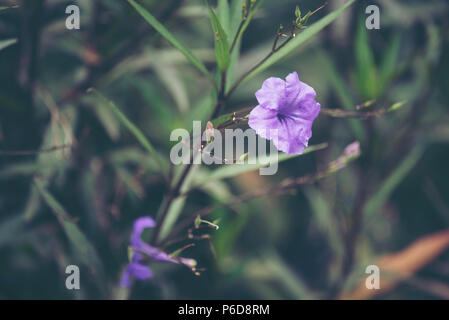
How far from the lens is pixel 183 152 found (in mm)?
768

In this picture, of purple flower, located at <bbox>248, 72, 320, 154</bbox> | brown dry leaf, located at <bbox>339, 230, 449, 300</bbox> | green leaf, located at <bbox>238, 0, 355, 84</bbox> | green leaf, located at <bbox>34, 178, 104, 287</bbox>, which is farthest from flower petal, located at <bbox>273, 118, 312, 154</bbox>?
brown dry leaf, located at <bbox>339, 230, 449, 300</bbox>

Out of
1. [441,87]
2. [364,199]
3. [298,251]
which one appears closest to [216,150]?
[364,199]

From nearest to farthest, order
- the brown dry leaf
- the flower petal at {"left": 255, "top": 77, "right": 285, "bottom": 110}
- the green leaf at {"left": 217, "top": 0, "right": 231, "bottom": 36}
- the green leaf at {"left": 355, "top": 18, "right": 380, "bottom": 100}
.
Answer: the flower petal at {"left": 255, "top": 77, "right": 285, "bottom": 110}, the green leaf at {"left": 217, "top": 0, "right": 231, "bottom": 36}, the green leaf at {"left": 355, "top": 18, "right": 380, "bottom": 100}, the brown dry leaf

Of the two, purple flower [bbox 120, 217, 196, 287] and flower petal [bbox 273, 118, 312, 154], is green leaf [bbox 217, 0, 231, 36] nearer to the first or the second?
flower petal [bbox 273, 118, 312, 154]

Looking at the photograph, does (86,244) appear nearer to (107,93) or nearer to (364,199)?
(107,93)

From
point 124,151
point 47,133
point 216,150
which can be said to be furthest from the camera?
point 124,151

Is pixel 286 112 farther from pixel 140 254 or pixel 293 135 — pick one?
pixel 140 254

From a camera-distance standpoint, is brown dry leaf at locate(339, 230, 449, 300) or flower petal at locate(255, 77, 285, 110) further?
brown dry leaf at locate(339, 230, 449, 300)

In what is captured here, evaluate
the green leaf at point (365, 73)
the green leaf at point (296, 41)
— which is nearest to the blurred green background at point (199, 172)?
the green leaf at point (365, 73)

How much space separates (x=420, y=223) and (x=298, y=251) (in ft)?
1.39

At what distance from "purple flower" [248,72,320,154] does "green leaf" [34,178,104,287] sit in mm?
414

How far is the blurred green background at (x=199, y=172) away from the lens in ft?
3.08

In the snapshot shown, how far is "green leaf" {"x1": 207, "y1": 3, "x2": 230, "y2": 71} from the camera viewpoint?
0.57 metres

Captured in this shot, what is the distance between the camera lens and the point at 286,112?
Answer: 0.57m
